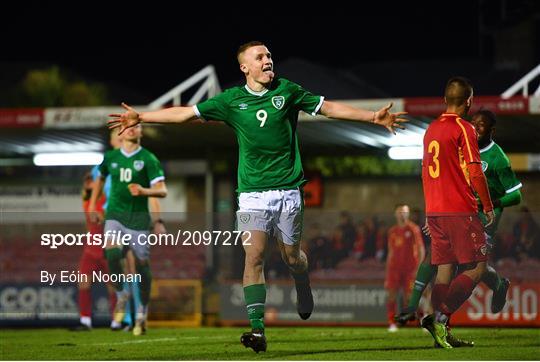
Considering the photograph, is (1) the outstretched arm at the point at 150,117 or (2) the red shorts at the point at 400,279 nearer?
(1) the outstretched arm at the point at 150,117

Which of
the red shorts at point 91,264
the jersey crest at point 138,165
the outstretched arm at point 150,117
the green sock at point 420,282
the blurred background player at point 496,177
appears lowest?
the green sock at point 420,282

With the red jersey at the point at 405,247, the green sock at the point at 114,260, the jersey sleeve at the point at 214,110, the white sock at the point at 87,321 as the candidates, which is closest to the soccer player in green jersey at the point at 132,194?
the green sock at the point at 114,260

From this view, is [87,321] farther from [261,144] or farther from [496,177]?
[496,177]

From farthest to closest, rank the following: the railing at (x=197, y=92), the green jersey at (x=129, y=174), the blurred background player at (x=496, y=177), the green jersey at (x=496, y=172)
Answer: the railing at (x=197, y=92) → the green jersey at (x=129, y=174) → the green jersey at (x=496, y=172) → the blurred background player at (x=496, y=177)

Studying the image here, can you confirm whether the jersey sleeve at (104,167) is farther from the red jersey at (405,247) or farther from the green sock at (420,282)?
the green sock at (420,282)

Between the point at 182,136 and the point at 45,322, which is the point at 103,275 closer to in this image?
the point at 45,322

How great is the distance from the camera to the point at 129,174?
474 inches

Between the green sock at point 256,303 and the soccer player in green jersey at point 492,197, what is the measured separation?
124 centimetres

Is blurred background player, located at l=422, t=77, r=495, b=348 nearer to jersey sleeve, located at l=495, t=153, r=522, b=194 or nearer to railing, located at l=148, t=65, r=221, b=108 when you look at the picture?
jersey sleeve, located at l=495, t=153, r=522, b=194

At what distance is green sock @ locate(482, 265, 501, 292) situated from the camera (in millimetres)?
9102

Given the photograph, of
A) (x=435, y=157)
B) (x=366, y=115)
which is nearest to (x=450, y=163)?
(x=435, y=157)

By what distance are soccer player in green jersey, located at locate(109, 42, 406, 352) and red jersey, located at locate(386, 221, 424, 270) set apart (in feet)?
2.99

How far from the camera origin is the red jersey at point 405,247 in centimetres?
923

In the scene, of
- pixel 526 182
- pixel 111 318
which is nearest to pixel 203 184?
pixel 526 182
